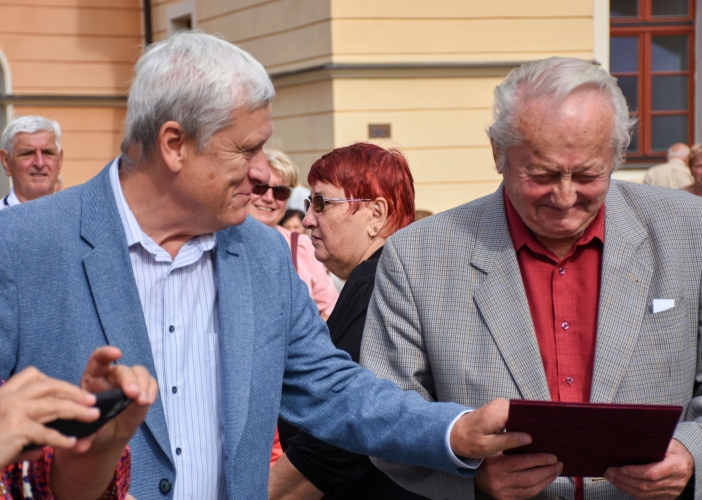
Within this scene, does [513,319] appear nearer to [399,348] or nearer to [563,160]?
[399,348]

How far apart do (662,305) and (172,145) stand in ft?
4.64

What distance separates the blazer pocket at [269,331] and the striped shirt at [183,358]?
11 centimetres

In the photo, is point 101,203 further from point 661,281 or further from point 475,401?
point 661,281

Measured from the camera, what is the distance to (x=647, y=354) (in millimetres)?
2559

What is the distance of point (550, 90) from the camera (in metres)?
2.59

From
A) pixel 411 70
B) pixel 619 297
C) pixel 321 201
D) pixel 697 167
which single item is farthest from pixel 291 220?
pixel 619 297

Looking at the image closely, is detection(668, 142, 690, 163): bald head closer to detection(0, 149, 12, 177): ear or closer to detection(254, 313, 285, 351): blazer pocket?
detection(0, 149, 12, 177): ear

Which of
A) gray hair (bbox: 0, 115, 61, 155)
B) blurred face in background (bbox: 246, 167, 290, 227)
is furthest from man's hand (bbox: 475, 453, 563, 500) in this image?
gray hair (bbox: 0, 115, 61, 155)

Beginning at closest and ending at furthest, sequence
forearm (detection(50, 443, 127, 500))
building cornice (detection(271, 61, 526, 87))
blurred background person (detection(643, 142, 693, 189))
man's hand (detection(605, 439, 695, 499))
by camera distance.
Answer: forearm (detection(50, 443, 127, 500)) < man's hand (detection(605, 439, 695, 499)) < blurred background person (detection(643, 142, 693, 189)) < building cornice (detection(271, 61, 526, 87))

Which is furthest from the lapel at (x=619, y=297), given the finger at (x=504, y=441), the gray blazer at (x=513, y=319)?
the finger at (x=504, y=441)

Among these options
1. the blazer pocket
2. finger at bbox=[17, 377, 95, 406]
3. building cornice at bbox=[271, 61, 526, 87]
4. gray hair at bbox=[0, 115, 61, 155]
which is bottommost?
the blazer pocket

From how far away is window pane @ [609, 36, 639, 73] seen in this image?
38.3 ft

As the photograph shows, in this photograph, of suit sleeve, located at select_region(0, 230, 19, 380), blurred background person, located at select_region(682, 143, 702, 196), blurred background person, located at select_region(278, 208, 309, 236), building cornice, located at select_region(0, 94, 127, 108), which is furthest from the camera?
building cornice, located at select_region(0, 94, 127, 108)

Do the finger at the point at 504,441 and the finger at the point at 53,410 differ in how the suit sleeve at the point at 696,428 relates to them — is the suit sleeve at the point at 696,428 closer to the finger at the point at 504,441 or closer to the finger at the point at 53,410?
the finger at the point at 504,441
